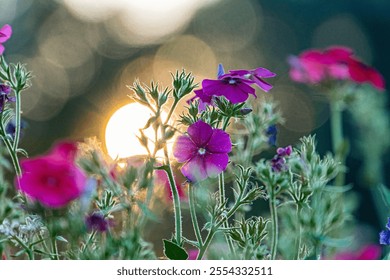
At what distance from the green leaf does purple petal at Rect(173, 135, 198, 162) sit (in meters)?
0.15

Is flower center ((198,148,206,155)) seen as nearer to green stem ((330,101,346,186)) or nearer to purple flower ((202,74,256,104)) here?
purple flower ((202,74,256,104))

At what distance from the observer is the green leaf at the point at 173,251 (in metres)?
0.93

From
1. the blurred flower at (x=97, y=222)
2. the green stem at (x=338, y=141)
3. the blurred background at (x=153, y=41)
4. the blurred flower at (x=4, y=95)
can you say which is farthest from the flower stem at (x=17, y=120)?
the blurred background at (x=153, y=41)

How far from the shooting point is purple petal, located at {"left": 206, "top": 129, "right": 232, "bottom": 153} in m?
0.97

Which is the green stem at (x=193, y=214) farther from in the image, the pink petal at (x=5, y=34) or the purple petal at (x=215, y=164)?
the pink petal at (x=5, y=34)

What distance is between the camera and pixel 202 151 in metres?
1.02

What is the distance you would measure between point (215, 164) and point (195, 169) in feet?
0.10

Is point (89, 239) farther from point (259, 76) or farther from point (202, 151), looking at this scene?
point (259, 76)

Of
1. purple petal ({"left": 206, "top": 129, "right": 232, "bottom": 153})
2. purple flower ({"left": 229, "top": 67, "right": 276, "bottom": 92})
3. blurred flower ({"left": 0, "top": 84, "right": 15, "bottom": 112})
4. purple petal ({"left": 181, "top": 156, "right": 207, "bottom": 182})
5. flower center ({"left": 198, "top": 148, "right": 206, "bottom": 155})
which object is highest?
purple flower ({"left": 229, "top": 67, "right": 276, "bottom": 92})

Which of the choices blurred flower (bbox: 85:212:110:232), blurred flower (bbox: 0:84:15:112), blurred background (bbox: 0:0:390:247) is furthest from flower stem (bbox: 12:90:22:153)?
blurred background (bbox: 0:0:390:247)

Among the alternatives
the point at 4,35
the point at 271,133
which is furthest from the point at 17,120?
the point at 271,133

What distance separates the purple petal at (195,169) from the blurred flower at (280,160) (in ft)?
0.35
